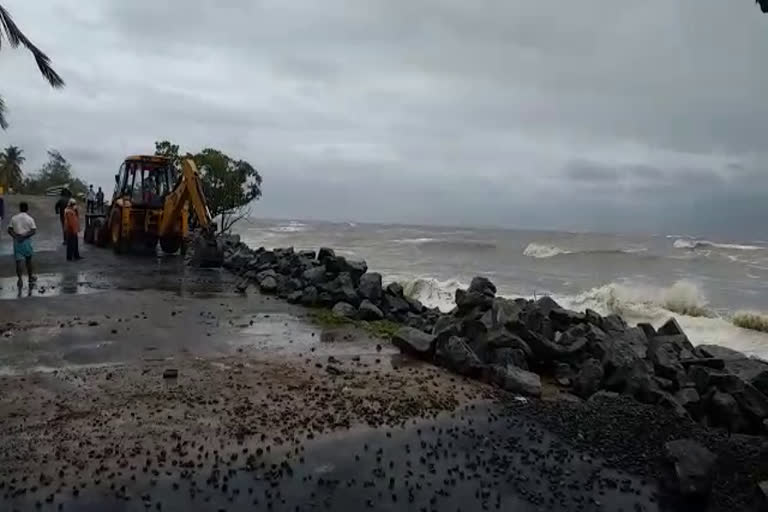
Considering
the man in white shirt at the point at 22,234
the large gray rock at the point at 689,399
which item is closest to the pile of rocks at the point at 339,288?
the large gray rock at the point at 689,399

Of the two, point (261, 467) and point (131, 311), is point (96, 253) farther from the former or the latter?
point (261, 467)

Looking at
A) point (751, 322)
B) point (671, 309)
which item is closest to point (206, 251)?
point (671, 309)

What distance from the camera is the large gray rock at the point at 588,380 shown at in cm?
759

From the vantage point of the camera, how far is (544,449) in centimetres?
594

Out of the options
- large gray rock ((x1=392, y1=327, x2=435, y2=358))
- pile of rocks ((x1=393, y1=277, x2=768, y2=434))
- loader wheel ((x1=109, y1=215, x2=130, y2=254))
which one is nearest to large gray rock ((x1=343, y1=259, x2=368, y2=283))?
pile of rocks ((x1=393, y1=277, x2=768, y2=434))

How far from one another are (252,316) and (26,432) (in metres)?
5.60

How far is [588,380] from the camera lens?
7.62 m

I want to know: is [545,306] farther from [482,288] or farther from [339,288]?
[339,288]

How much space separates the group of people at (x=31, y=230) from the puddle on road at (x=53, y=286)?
0.21 meters

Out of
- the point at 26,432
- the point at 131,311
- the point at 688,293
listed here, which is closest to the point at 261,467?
the point at 26,432

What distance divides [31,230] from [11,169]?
5352 centimetres

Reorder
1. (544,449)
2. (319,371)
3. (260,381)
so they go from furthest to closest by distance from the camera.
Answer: (319,371), (260,381), (544,449)

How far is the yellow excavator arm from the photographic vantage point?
1644 centimetres

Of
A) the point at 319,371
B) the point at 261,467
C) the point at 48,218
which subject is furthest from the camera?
the point at 48,218
